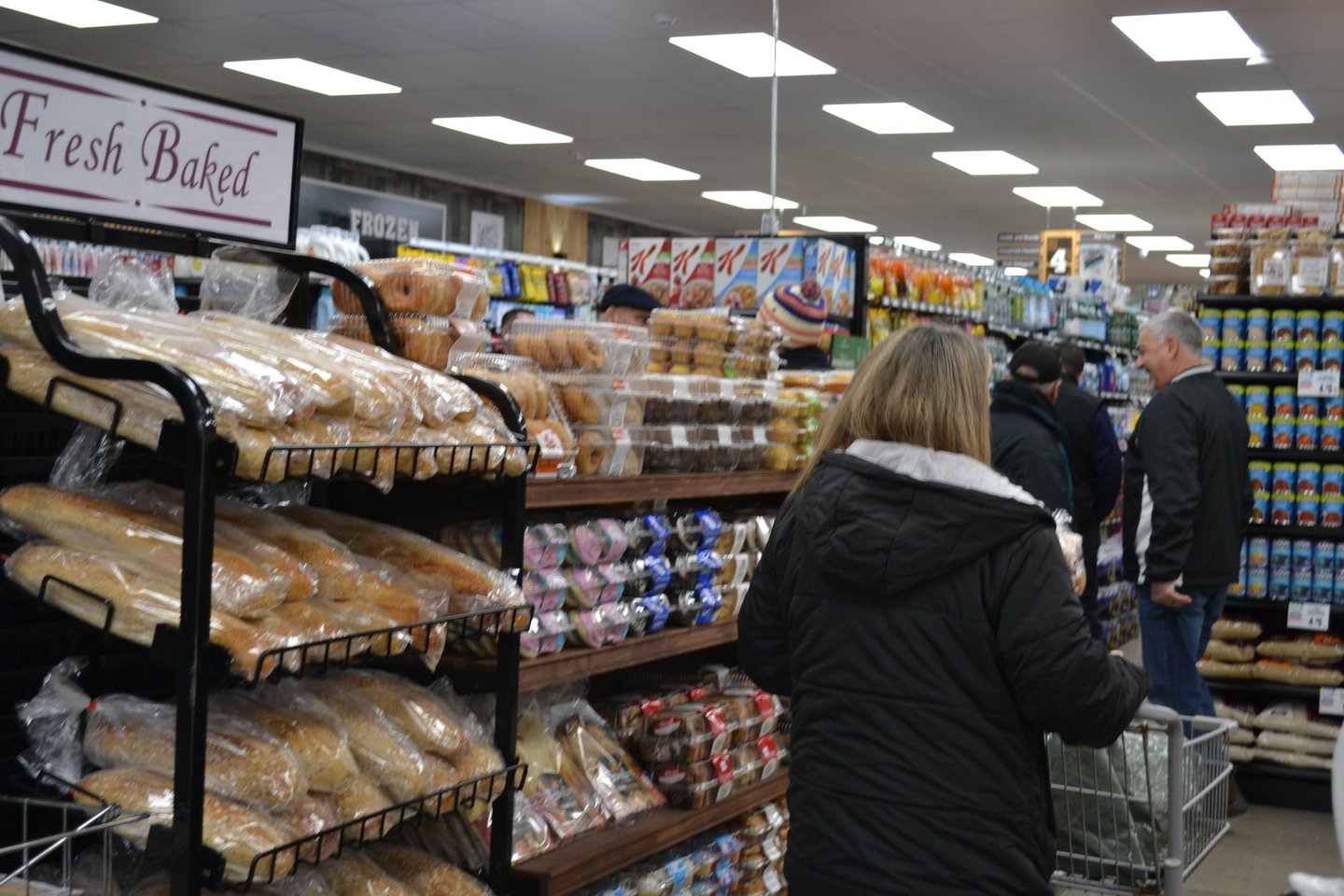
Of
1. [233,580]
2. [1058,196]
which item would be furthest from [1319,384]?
[1058,196]

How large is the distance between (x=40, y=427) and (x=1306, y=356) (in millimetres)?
5428

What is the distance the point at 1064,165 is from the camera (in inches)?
506

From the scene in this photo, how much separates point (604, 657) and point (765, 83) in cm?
775

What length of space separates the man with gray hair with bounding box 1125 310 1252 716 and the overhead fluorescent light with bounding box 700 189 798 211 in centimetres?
989

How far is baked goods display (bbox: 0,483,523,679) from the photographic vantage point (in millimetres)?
1638

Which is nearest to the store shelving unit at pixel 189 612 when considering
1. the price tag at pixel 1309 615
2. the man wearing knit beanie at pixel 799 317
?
the man wearing knit beanie at pixel 799 317

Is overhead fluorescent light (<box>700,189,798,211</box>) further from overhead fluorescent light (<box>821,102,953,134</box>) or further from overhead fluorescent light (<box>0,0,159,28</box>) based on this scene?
overhead fluorescent light (<box>0,0,159,28</box>)

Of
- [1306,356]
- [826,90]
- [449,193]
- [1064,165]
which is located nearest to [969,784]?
[1306,356]

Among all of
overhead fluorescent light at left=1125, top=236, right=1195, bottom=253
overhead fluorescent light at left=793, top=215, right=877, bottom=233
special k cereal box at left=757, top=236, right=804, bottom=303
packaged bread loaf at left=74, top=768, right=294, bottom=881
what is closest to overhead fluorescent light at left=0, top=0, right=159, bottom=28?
special k cereal box at left=757, top=236, right=804, bottom=303

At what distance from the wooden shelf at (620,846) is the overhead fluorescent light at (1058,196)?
12163 millimetres

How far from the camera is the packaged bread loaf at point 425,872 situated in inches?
82.8

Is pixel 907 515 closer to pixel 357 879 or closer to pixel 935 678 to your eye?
pixel 935 678

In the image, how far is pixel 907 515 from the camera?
6.75 feet

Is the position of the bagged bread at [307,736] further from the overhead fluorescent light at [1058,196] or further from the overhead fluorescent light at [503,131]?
the overhead fluorescent light at [1058,196]
